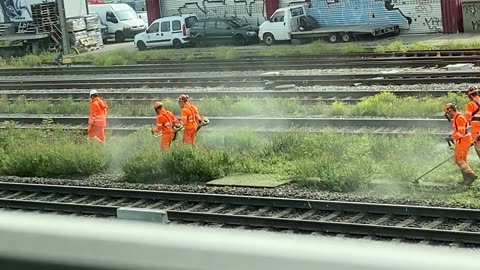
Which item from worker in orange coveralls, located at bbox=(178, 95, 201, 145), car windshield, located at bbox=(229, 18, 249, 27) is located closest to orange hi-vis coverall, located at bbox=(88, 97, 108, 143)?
worker in orange coveralls, located at bbox=(178, 95, 201, 145)

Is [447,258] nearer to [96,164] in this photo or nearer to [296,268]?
[296,268]

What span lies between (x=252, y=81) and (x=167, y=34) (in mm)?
14290

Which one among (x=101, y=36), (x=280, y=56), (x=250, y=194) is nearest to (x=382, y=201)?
(x=250, y=194)

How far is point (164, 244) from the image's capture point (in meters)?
1.63

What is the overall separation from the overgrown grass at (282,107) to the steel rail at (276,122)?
708 mm

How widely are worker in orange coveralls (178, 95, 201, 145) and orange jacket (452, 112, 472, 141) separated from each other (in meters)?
4.63

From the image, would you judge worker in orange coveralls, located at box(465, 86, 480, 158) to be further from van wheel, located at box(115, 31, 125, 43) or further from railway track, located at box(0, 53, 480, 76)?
van wheel, located at box(115, 31, 125, 43)

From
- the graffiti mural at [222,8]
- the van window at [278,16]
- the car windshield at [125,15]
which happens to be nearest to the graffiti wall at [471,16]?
the van window at [278,16]

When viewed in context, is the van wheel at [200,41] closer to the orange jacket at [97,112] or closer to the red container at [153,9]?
the red container at [153,9]

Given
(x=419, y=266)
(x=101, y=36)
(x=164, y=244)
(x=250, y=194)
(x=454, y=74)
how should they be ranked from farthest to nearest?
(x=101, y=36)
(x=454, y=74)
(x=250, y=194)
(x=164, y=244)
(x=419, y=266)

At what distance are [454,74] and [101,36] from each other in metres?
24.4

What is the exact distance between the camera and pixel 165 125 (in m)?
14.4

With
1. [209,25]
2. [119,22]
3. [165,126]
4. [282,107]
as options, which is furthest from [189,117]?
[119,22]

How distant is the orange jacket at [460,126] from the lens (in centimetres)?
1126
